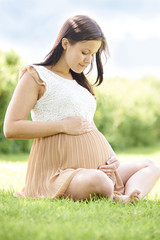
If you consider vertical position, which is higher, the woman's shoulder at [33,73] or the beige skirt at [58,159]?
the woman's shoulder at [33,73]

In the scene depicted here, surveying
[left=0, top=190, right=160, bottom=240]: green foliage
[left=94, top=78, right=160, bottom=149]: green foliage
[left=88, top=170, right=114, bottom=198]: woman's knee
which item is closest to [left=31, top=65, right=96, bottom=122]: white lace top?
[left=88, top=170, right=114, bottom=198]: woman's knee

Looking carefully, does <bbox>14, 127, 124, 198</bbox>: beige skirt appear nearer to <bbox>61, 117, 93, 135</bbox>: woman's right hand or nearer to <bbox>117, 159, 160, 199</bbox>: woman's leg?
<bbox>61, 117, 93, 135</bbox>: woman's right hand

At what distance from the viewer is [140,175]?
309 centimetres

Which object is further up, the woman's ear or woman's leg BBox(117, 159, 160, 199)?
the woman's ear

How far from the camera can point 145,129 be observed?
1229cm

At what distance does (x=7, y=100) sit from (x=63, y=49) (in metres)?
5.29

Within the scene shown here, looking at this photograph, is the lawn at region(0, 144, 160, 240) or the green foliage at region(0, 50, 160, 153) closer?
the lawn at region(0, 144, 160, 240)

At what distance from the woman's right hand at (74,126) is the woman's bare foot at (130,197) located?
0.60 metres

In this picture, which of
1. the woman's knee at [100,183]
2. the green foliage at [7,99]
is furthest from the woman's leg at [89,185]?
the green foliage at [7,99]

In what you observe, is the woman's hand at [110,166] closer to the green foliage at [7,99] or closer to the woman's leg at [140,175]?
the woman's leg at [140,175]

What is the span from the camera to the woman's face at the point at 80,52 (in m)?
2.88

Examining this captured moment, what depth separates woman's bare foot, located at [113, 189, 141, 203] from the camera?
276 cm

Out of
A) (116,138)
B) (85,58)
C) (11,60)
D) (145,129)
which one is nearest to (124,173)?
(85,58)

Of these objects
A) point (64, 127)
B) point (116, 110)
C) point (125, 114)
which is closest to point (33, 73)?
point (64, 127)
